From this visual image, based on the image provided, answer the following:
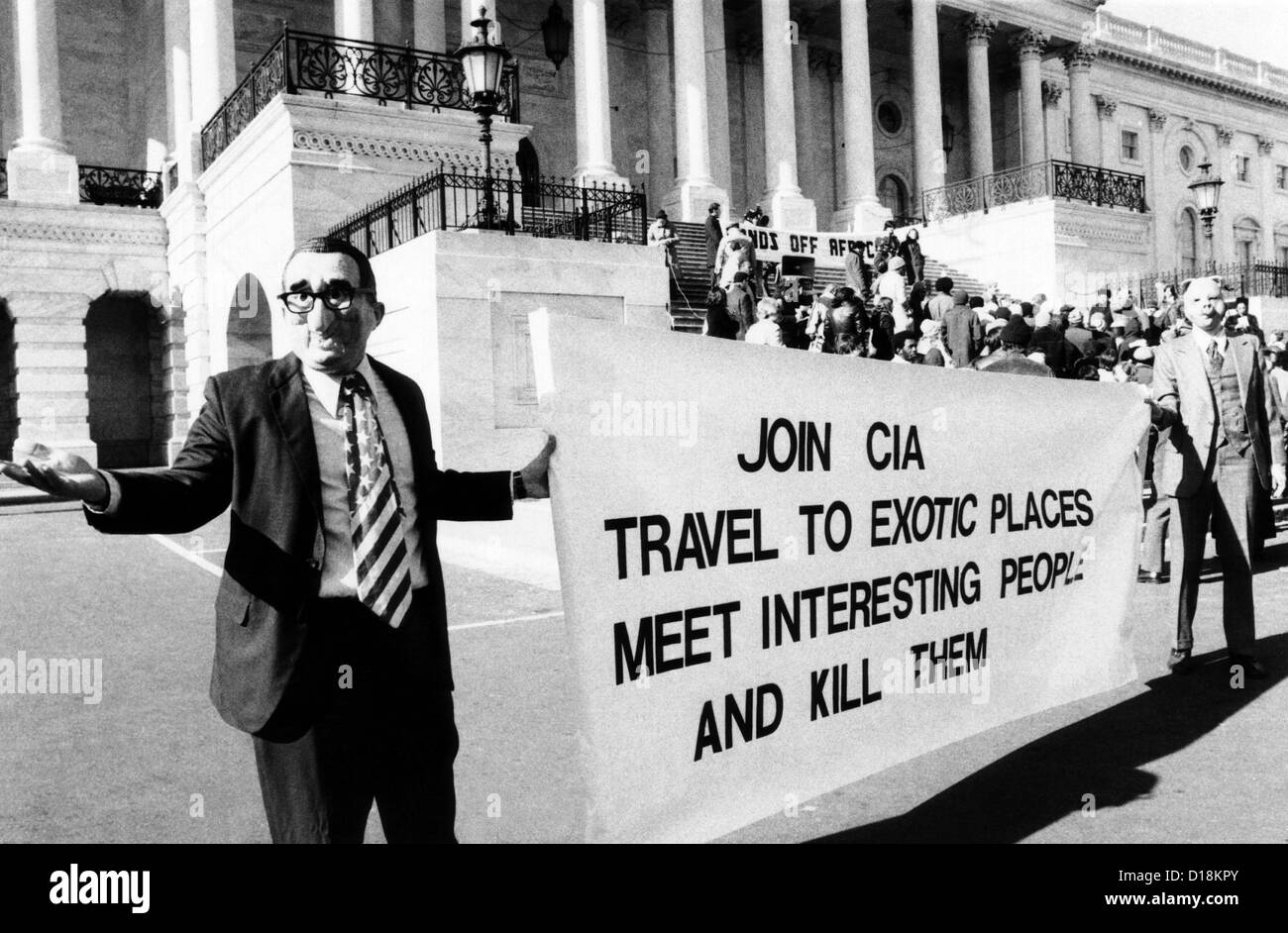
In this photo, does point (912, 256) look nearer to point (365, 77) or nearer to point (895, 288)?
point (895, 288)

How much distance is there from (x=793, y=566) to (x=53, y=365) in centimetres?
2587

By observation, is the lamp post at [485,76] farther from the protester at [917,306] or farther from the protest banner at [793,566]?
the protest banner at [793,566]

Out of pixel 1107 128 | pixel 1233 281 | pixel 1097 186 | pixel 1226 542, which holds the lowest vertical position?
pixel 1226 542

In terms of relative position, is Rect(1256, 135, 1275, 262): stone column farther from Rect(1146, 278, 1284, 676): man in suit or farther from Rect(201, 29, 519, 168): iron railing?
Rect(1146, 278, 1284, 676): man in suit

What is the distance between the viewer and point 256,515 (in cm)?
287

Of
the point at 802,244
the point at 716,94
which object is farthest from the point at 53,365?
the point at 716,94

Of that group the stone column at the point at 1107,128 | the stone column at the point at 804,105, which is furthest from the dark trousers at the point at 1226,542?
the stone column at the point at 1107,128

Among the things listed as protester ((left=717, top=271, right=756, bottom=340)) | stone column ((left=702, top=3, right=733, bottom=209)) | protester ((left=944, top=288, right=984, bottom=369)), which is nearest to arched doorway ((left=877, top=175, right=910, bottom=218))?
stone column ((left=702, top=3, right=733, bottom=209))

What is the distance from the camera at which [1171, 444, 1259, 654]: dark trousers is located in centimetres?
659

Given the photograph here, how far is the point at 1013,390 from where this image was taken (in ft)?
17.4

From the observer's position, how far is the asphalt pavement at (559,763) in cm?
450

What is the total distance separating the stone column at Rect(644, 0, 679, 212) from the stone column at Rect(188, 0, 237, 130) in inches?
557

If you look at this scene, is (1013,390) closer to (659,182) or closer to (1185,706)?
(1185,706)
